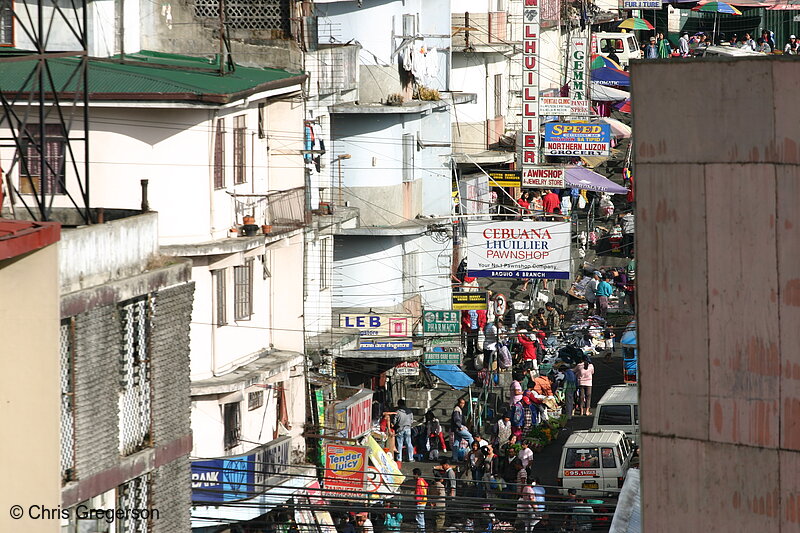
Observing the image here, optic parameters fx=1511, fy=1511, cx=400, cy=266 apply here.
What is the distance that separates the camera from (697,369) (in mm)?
10086

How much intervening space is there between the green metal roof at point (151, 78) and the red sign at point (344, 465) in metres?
6.68

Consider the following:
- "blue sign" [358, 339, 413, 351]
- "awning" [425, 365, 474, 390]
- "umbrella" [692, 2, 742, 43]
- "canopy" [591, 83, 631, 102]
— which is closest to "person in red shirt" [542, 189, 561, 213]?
"canopy" [591, 83, 631, 102]

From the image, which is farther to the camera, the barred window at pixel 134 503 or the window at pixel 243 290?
the window at pixel 243 290

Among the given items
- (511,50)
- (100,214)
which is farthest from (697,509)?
(511,50)

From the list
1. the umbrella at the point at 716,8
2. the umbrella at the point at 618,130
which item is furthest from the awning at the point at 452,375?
the umbrella at the point at 716,8

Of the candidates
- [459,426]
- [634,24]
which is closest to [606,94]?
[634,24]

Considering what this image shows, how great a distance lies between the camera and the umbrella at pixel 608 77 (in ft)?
223

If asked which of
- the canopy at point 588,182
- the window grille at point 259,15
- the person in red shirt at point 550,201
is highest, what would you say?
the window grille at point 259,15

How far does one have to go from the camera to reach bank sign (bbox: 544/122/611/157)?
152ft

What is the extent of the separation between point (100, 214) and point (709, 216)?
8.29 metres

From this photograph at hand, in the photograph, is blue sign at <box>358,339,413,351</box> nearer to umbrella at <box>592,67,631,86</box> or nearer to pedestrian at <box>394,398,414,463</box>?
pedestrian at <box>394,398,414,463</box>

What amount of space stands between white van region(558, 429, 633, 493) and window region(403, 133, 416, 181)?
10.0 metres

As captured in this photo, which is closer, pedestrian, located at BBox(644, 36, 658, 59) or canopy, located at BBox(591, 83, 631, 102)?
canopy, located at BBox(591, 83, 631, 102)

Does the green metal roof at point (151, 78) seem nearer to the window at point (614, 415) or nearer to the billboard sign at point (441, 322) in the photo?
the billboard sign at point (441, 322)
